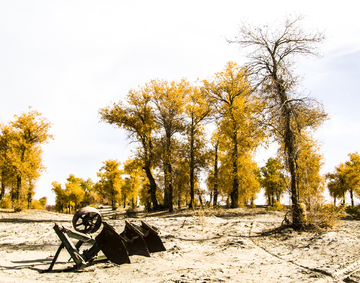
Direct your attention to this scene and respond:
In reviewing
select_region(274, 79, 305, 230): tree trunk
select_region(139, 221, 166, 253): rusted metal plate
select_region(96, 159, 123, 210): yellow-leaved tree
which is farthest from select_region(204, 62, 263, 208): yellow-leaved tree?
select_region(96, 159, 123, 210): yellow-leaved tree

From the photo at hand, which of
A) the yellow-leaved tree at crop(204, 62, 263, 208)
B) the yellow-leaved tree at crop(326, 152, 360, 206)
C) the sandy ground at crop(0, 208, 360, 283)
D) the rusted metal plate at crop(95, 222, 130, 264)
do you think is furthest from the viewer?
the yellow-leaved tree at crop(326, 152, 360, 206)

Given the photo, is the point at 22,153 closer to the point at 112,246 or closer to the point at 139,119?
the point at 139,119

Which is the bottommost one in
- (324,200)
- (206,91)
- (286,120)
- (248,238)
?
(248,238)

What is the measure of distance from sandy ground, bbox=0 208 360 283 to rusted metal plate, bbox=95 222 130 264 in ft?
0.62

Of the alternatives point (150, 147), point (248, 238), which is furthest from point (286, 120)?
point (150, 147)

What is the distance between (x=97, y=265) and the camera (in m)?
6.38

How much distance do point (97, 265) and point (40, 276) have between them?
1456mm

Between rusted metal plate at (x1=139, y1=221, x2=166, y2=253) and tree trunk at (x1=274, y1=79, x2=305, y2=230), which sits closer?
rusted metal plate at (x1=139, y1=221, x2=166, y2=253)

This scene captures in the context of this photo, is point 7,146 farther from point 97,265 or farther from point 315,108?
point 315,108

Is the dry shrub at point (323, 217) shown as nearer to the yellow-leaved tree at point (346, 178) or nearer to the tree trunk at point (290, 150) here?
the tree trunk at point (290, 150)

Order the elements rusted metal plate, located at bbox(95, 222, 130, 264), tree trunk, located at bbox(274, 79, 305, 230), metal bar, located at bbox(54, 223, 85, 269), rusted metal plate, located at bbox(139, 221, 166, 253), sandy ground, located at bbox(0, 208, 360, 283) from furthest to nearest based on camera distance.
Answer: tree trunk, located at bbox(274, 79, 305, 230)
rusted metal plate, located at bbox(139, 221, 166, 253)
rusted metal plate, located at bbox(95, 222, 130, 264)
metal bar, located at bbox(54, 223, 85, 269)
sandy ground, located at bbox(0, 208, 360, 283)

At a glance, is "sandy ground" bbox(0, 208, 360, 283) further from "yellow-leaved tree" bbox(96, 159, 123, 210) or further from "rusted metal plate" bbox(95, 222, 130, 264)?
"yellow-leaved tree" bbox(96, 159, 123, 210)

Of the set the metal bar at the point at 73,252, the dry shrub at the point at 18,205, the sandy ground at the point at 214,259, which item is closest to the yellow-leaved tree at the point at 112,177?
the dry shrub at the point at 18,205

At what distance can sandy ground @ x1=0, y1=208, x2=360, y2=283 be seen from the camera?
16.9 ft
